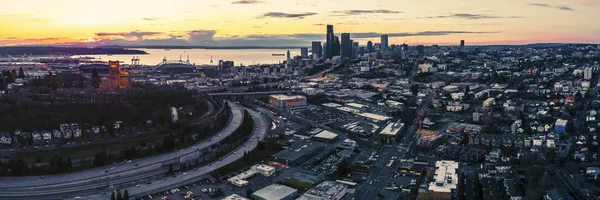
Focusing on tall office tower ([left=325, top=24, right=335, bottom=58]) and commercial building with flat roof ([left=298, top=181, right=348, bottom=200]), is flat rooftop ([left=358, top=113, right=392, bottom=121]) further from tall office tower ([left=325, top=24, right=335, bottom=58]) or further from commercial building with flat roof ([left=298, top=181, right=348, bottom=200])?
tall office tower ([left=325, top=24, right=335, bottom=58])

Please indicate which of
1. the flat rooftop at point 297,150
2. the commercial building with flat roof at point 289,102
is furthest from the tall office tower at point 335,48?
the flat rooftop at point 297,150

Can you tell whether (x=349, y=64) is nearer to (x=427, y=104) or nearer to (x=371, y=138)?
(x=427, y=104)

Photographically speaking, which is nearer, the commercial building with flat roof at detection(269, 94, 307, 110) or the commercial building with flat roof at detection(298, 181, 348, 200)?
the commercial building with flat roof at detection(298, 181, 348, 200)

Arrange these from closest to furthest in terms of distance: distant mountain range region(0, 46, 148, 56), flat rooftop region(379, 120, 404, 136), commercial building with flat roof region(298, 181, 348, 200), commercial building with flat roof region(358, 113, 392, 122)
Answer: commercial building with flat roof region(298, 181, 348, 200), flat rooftop region(379, 120, 404, 136), commercial building with flat roof region(358, 113, 392, 122), distant mountain range region(0, 46, 148, 56)

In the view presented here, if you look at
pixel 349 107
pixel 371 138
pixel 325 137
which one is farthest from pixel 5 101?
pixel 349 107

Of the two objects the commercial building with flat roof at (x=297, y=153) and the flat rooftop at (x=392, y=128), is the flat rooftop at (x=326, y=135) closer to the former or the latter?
the commercial building with flat roof at (x=297, y=153)

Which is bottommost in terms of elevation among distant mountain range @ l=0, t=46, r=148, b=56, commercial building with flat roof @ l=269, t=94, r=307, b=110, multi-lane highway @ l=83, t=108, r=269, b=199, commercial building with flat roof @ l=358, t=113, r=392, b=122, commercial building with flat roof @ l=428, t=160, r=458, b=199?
multi-lane highway @ l=83, t=108, r=269, b=199

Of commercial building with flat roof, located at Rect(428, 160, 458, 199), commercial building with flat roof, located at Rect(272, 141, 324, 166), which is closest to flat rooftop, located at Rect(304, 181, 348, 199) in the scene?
commercial building with flat roof, located at Rect(428, 160, 458, 199)
